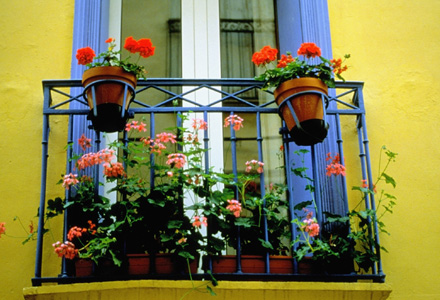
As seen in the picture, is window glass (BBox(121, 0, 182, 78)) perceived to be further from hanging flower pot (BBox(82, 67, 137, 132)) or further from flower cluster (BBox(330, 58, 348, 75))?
flower cluster (BBox(330, 58, 348, 75))

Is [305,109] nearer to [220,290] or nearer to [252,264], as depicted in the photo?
[252,264]

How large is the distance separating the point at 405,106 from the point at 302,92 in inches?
43.2

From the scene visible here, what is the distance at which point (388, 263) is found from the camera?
5.14 m

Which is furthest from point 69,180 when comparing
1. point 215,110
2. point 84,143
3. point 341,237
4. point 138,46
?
point 341,237

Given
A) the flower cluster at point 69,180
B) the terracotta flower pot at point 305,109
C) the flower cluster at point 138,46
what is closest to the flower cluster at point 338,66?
the terracotta flower pot at point 305,109

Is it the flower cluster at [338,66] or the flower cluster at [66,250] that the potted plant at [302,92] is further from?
the flower cluster at [66,250]

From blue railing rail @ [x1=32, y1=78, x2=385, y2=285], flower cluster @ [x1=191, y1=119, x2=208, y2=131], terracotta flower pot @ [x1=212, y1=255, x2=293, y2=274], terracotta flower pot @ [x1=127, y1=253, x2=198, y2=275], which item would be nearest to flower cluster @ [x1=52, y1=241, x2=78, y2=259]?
blue railing rail @ [x1=32, y1=78, x2=385, y2=285]

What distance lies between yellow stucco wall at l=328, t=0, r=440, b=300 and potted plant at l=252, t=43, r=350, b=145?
70 cm

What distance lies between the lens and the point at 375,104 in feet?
18.5

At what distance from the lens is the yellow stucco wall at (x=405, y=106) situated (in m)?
5.17

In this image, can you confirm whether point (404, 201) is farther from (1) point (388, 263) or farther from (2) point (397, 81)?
(2) point (397, 81)

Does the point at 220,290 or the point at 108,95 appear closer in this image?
the point at 220,290

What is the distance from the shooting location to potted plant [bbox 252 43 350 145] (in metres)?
4.89

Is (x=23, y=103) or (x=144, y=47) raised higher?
(x=144, y=47)
